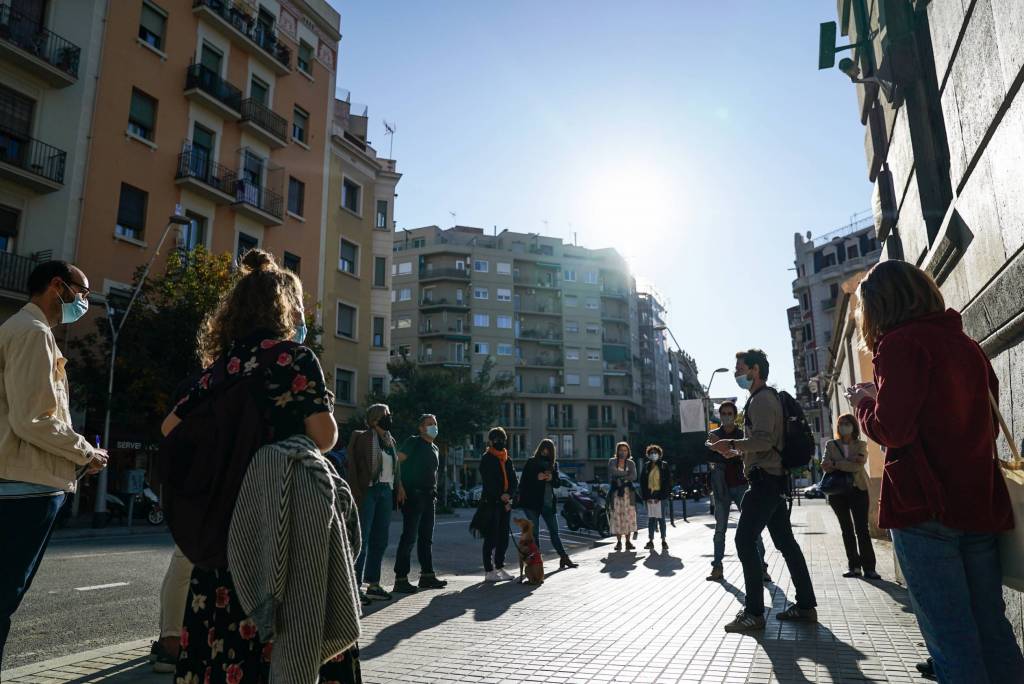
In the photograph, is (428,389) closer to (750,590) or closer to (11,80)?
(11,80)

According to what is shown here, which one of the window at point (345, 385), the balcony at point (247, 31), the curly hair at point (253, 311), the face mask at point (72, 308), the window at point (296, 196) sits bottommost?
the curly hair at point (253, 311)

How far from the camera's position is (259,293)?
8.73 feet

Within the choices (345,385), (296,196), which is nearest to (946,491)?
(296,196)

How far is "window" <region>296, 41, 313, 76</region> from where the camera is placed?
3175 cm

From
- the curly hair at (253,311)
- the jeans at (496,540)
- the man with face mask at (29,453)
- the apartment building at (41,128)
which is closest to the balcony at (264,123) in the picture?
the apartment building at (41,128)

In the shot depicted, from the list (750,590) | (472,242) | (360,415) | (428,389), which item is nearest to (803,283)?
(472,242)

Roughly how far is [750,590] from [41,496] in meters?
4.52

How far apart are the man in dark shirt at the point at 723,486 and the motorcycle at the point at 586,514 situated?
8.52m

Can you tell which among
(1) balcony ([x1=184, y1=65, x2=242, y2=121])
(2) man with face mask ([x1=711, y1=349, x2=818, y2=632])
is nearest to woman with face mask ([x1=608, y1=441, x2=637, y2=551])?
(2) man with face mask ([x1=711, y1=349, x2=818, y2=632])

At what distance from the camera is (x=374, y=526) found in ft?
23.5

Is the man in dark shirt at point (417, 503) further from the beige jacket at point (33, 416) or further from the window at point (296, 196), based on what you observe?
the window at point (296, 196)

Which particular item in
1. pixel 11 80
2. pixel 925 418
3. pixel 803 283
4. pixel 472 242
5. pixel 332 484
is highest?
pixel 472 242

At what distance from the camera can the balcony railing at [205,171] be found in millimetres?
24688

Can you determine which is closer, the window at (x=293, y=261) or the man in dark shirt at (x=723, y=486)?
the man in dark shirt at (x=723, y=486)
